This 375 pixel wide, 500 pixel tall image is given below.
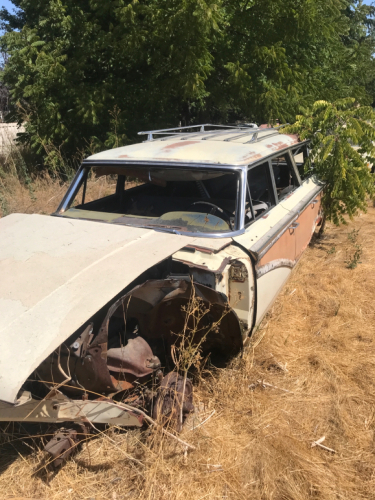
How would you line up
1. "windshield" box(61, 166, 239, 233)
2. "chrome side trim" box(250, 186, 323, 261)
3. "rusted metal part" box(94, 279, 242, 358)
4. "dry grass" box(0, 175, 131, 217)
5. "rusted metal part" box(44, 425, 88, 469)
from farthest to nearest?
"dry grass" box(0, 175, 131, 217)
"windshield" box(61, 166, 239, 233)
"chrome side trim" box(250, 186, 323, 261)
"rusted metal part" box(94, 279, 242, 358)
"rusted metal part" box(44, 425, 88, 469)

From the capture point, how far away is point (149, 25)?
723 centimetres

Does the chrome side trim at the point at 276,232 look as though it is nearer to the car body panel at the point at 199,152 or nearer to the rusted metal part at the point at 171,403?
the car body panel at the point at 199,152

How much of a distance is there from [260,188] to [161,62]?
16.5 feet

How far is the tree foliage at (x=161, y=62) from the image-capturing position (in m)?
7.19

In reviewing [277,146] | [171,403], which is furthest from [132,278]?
[277,146]

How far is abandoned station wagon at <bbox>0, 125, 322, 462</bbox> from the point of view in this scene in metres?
2.00

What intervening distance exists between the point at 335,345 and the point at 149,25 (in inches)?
254

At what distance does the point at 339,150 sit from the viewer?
17.0ft

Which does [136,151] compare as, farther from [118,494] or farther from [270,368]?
[118,494]

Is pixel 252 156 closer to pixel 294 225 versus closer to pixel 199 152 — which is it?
pixel 199 152

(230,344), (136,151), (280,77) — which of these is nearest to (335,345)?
(230,344)

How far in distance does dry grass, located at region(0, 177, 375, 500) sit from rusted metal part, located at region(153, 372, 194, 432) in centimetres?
11

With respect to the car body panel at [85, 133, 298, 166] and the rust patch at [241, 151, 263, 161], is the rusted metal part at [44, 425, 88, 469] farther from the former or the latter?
the rust patch at [241, 151, 263, 161]

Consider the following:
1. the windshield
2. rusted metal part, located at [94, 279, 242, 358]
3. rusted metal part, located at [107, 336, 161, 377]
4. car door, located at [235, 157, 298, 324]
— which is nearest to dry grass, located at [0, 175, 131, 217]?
the windshield
